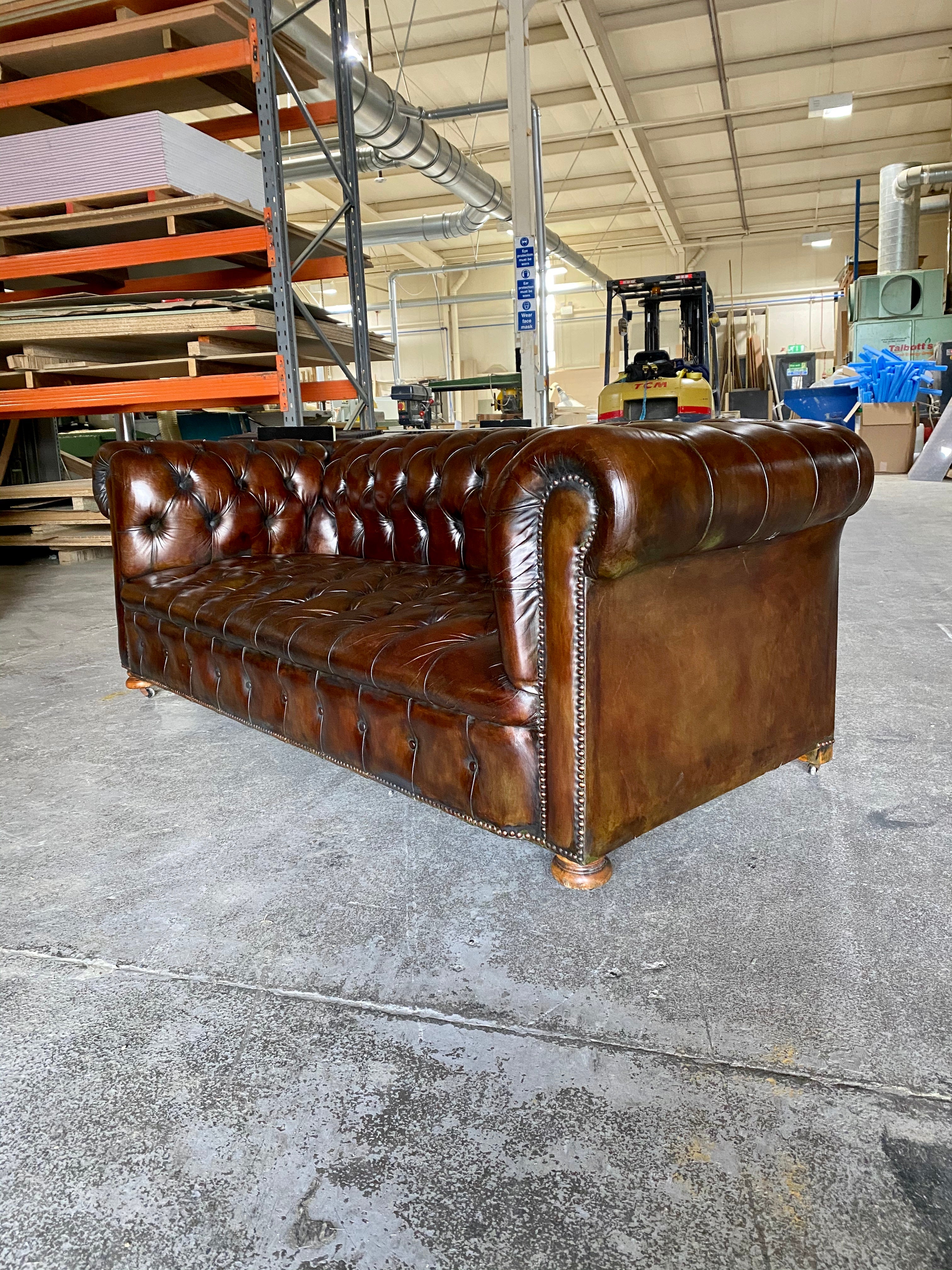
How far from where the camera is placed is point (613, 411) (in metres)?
8.92

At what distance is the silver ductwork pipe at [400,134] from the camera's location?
19.8 feet

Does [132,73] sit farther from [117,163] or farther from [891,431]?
[891,431]

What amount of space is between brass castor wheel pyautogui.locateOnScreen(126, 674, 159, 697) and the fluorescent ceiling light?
9.42m

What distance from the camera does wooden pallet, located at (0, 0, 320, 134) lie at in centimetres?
378

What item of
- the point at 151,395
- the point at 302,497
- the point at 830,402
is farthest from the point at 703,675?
the point at 830,402

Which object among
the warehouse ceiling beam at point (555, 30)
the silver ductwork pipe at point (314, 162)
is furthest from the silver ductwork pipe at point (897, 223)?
the silver ductwork pipe at point (314, 162)

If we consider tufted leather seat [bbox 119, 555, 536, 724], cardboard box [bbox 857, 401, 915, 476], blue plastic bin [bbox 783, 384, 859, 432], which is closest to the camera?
tufted leather seat [bbox 119, 555, 536, 724]

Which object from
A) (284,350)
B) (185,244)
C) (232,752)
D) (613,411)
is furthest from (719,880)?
(613,411)

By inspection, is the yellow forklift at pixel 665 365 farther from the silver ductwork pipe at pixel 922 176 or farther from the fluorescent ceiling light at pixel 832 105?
the silver ductwork pipe at pixel 922 176

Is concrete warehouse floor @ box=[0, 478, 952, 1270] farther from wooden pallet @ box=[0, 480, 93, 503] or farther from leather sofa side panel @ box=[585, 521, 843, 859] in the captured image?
wooden pallet @ box=[0, 480, 93, 503]

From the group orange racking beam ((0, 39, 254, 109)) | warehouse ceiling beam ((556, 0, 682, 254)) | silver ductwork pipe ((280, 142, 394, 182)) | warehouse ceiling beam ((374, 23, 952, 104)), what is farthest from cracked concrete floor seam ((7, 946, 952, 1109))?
warehouse ceiling beam ((374, 23, 952, 104))

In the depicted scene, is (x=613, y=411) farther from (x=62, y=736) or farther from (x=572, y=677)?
(x=572, y=677)

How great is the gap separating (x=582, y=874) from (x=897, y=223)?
1186 cm

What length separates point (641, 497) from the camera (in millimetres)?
1328
